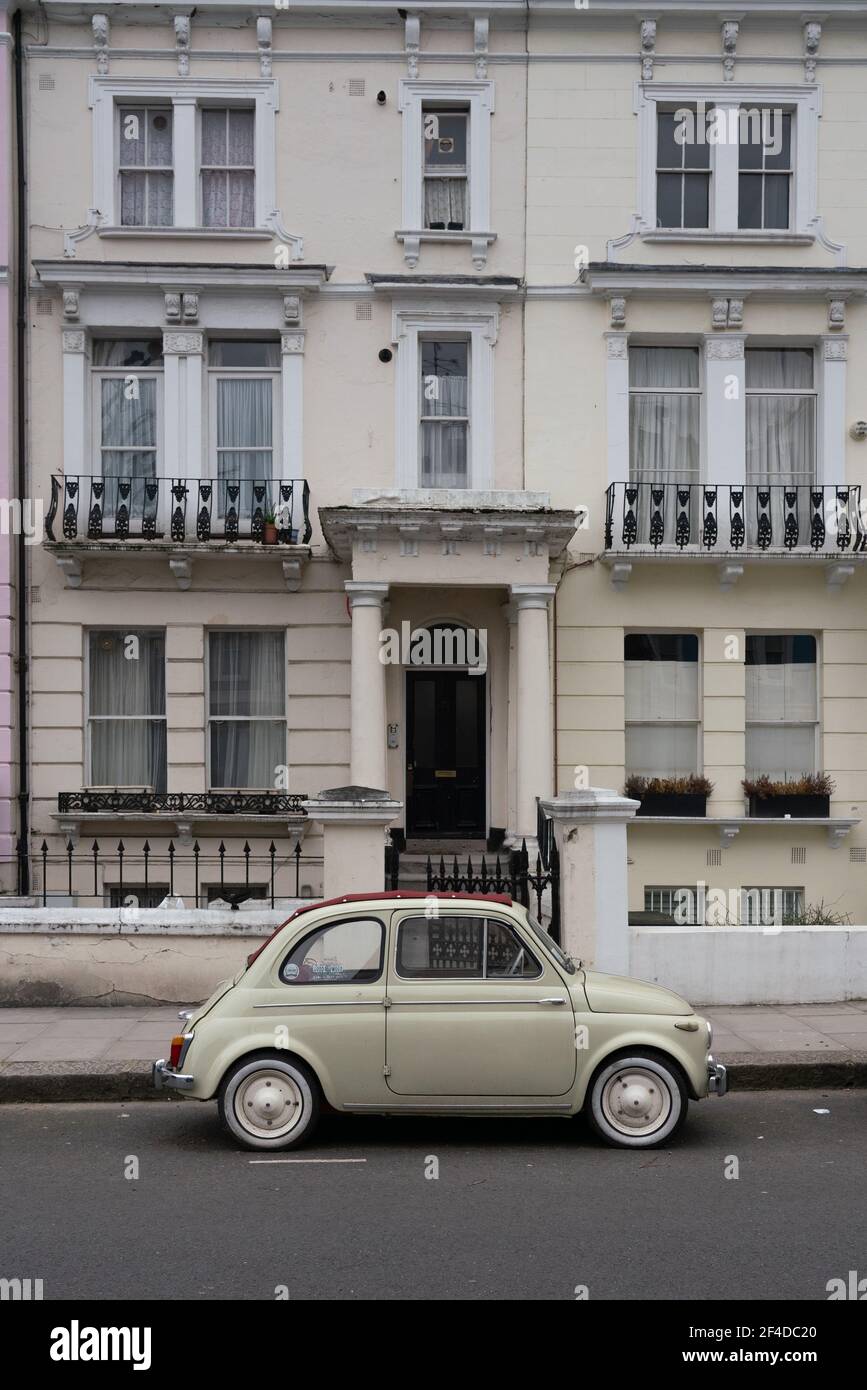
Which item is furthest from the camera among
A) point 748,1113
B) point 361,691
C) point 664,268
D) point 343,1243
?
point 664,268

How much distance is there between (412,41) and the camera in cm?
1516

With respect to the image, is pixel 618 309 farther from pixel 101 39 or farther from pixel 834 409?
pixel 101 39

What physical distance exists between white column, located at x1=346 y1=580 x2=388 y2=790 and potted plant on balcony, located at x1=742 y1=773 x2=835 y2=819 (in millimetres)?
5037

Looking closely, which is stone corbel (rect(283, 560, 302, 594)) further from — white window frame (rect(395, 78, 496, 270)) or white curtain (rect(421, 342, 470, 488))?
white window frame (rect(395, 78, 496, 270))

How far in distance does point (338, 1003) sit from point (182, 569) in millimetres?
8883

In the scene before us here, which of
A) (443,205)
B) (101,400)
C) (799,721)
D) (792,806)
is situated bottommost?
(792,806)

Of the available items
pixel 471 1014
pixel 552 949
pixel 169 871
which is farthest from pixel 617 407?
pixel 471 1014

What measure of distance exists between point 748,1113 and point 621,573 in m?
8.45

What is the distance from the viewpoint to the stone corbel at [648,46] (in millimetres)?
15227

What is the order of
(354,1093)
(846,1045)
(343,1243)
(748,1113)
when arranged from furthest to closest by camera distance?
1. (846,1045)
2. (748,1113)
3. (354,1093)
4. (343,1243)

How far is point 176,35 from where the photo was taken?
15125 mm

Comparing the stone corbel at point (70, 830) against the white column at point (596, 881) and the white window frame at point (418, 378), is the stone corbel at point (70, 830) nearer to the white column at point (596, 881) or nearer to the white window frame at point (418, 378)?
the white window frame at point (418, 378)
